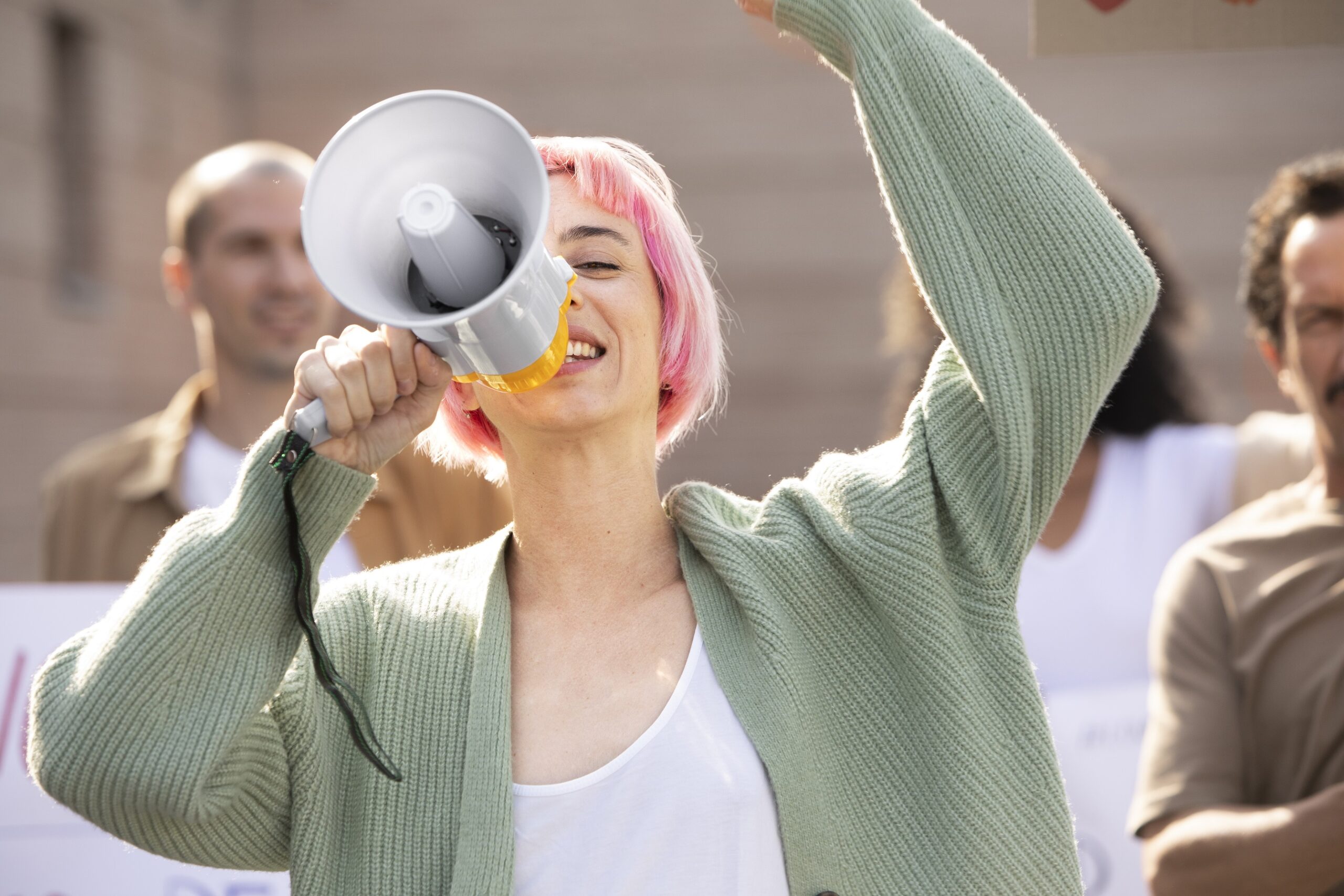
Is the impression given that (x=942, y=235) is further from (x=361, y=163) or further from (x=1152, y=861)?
(x=1152, y=861)

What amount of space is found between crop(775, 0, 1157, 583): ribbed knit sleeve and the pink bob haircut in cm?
32

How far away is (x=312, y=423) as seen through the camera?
1590mm

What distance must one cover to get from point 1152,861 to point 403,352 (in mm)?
1535

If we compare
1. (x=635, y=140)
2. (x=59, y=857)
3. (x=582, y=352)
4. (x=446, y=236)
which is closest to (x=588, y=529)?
(x=582, y=352)

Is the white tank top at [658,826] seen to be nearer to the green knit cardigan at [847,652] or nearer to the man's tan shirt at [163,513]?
the green knit cardigan at [847,652]

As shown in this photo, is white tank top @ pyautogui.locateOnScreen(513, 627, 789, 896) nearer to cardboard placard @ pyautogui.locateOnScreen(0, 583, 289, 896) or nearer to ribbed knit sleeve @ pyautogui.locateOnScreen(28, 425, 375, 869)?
ribbed knit sleeve @ pyautogui.locateOnScreen(28, 425, 375, 869)

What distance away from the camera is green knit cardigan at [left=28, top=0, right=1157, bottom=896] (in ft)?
5.24

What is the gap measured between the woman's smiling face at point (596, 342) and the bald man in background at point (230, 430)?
1.43m

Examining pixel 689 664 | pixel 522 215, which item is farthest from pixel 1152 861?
pixel 522 215

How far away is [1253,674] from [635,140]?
734cm

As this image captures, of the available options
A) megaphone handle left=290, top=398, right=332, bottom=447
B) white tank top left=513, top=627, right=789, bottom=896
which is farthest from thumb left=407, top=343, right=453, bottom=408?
white tank top left=513, top=627, right=789, bottom=896

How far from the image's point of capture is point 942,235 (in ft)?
5.58

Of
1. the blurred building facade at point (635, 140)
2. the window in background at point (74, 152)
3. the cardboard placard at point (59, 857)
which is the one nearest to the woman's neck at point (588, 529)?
the cardboard placard at point (59, 857)

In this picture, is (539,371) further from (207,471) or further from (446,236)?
(207,471)
